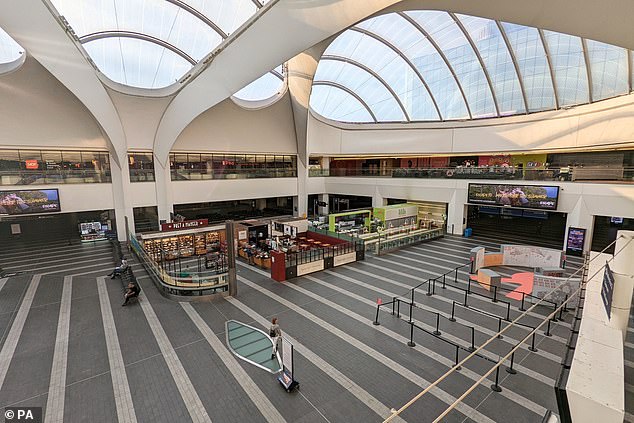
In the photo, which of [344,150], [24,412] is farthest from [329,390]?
[344,150]

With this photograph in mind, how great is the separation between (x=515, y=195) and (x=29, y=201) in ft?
103

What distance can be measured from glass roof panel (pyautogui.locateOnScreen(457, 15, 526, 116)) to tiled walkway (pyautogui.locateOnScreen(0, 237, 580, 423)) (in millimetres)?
17412

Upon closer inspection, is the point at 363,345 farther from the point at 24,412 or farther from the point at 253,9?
the point at 253,9

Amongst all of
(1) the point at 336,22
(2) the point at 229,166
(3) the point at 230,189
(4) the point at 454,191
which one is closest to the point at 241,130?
(2) the point at 229,166

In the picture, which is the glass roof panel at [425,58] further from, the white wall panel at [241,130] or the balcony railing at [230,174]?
the balcony railing at [230,174]

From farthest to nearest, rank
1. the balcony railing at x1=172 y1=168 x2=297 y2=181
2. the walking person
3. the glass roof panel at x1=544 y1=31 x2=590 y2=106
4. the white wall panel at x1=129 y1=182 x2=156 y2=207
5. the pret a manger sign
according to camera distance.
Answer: the balcony railing at x1=172 y1=168 x2=297 y2=181
the white wall panel at x1=129 y1=182 x2=156 y2=207
the glass roof panel at x1=544 y1=31 x2=590 y2=106
the pret a manger sign
the walking person

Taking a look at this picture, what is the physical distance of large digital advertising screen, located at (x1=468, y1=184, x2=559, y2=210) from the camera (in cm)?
1834

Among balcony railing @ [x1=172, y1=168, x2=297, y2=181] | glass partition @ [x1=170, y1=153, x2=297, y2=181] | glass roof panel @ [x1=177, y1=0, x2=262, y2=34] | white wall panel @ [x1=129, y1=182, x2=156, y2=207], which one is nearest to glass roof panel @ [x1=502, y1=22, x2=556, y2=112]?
glass roof panel @ [x1=177, y1=0, x2=262, y2=34]

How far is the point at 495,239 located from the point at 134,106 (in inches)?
1116

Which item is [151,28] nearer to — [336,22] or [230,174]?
[230,174]

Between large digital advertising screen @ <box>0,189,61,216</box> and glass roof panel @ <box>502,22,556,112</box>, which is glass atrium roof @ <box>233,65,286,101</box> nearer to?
large digital advertising screen @ <box>0,189,61,216</box>

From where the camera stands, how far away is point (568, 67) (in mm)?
19016

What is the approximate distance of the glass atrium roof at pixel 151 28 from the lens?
17516mm

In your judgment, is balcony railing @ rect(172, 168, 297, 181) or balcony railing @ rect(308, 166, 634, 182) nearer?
balcony railing @ rect(308, 166, 634, 182)
